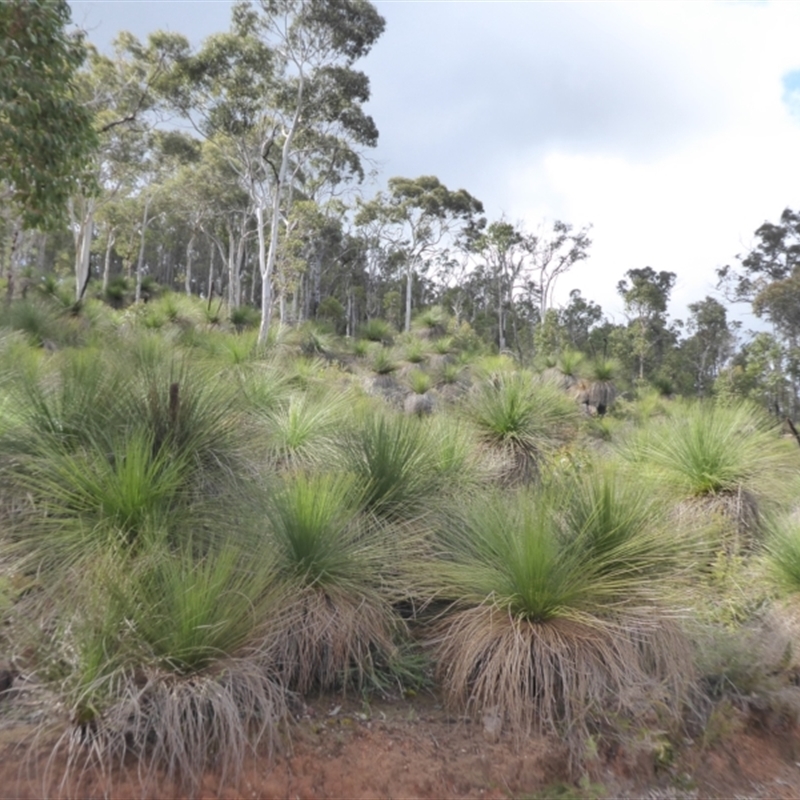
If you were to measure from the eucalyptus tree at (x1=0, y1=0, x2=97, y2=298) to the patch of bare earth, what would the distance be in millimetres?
5865

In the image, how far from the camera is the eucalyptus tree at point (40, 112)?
6836 mm

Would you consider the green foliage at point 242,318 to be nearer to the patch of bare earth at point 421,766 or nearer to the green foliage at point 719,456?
the green foliage at point 719,456

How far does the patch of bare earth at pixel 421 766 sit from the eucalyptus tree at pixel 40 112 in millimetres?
5865

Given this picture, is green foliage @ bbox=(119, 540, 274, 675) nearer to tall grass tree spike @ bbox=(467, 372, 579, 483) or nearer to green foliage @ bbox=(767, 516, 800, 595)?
green foliage @ bbox=(767, 516, 800, 595)

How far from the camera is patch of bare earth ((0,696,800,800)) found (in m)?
2.88

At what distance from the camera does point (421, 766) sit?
337 cm

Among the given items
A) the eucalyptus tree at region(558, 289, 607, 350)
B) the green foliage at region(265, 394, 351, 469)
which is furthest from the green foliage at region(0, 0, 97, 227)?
the eucalyptus tree at region(558, 289, 607, 350)

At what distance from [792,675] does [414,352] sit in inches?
707

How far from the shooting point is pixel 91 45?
74.8 feet

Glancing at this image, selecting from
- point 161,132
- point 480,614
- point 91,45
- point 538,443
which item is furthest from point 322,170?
point 480,614

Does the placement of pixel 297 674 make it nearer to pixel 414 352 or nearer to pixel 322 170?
pixel 414 352

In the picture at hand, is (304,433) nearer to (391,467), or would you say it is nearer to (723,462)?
(391,467)

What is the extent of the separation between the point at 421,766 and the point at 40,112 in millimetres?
6870

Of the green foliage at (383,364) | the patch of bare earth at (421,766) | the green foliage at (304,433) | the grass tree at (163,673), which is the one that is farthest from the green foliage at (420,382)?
the grass tree at (163,673)
